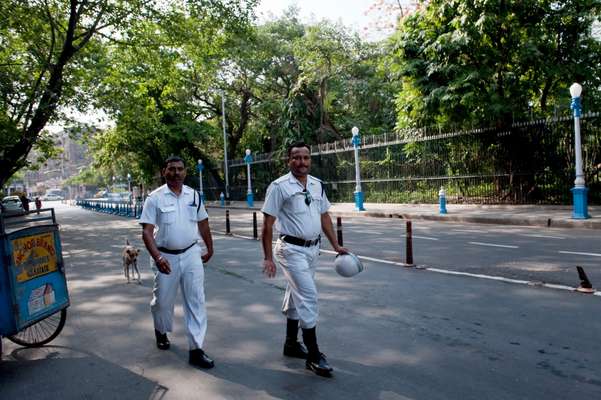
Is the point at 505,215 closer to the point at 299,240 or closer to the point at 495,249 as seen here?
the point at 495,249

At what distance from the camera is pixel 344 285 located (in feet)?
23.8

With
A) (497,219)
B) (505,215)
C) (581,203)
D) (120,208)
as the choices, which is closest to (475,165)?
(505,215)

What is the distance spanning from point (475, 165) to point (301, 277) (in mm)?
17532

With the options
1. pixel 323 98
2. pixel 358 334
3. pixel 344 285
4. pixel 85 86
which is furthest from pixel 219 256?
pixel 323 98

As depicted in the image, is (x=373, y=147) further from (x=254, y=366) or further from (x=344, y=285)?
(x=254, y=366)

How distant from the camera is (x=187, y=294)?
173 inches

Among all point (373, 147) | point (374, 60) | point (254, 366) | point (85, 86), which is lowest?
point (254, 366)

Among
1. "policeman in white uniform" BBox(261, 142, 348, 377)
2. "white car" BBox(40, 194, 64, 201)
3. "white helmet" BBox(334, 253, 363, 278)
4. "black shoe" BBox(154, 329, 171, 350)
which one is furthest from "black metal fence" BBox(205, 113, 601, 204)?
"white car" BBox(40, 194, 64, 201)

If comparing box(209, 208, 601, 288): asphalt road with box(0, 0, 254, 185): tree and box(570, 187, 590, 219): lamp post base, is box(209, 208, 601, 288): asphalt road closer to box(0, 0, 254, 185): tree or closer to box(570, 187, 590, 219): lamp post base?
box(570, 187, 590, 219): lamp post base

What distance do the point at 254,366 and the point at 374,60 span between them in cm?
3067

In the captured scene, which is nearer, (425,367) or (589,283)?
(425,367)

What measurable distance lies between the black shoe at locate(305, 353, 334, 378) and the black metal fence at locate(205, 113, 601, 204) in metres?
14.9

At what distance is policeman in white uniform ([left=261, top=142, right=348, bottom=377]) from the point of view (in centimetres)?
399

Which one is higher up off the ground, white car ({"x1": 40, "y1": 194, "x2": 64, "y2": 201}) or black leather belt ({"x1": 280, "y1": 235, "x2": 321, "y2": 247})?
white car ({"x1": 40, "y1": 194, "x2": 64, "y2": 201})
